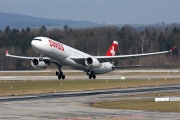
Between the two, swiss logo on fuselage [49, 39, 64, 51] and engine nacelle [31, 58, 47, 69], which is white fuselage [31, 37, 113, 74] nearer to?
swiss logo on fuselage [49, 39, 64, 51]

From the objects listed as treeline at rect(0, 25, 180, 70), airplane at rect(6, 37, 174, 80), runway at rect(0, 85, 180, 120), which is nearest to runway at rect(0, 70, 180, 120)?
runway at rect(0, 85, 180, 120)

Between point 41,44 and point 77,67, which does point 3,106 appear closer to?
point 41,44

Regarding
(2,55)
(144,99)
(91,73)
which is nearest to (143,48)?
(2,55)

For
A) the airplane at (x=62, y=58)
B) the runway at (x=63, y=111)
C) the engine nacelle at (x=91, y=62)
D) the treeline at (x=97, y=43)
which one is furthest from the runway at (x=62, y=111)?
the treeline at (x=97, y=43)

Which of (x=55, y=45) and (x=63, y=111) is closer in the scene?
(x=63, y=111)

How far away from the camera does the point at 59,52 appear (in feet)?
244

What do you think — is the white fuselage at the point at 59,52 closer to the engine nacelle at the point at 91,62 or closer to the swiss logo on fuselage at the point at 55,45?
the swiss logo on fuselage at the point at 55,45

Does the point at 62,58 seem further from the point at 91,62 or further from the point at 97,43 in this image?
the point at 97,43

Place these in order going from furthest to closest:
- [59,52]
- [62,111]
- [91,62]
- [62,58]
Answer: [91,62] < [62,58] < [59,52] < [62,111]

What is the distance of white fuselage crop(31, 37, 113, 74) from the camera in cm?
7194

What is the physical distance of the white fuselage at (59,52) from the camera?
71.9 metres

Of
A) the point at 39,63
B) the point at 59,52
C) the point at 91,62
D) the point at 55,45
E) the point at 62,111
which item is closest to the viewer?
the point at 62,111

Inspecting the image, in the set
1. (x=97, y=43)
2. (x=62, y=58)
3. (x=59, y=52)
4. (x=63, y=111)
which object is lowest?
(x=63, y=111)

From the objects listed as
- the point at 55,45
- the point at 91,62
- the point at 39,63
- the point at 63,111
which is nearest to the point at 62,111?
the point at 63,111
